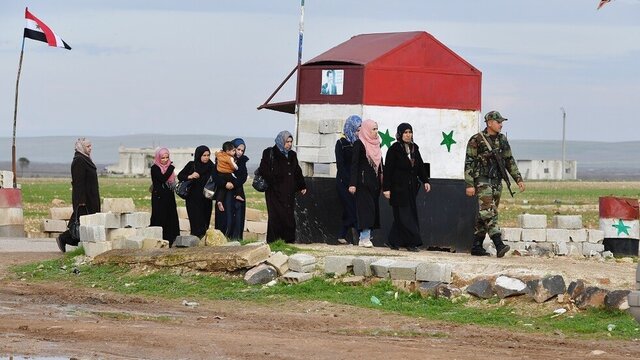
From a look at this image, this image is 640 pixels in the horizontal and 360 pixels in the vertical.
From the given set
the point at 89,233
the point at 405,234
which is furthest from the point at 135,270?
the point at 405,234

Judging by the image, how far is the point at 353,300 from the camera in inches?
560

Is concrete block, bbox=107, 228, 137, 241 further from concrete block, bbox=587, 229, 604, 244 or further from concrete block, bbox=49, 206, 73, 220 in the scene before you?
concrete block, bbox=587, 229, 604, 244

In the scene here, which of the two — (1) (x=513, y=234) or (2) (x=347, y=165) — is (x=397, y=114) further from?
(1) (x=513, y=234)

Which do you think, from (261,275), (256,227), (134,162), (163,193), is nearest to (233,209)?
(163,193)

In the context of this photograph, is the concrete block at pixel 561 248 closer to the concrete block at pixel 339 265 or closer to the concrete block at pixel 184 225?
the concrete block at pixel 184 225

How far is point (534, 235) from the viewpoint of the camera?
A: 22.4 m

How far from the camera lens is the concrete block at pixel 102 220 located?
18.2 meters

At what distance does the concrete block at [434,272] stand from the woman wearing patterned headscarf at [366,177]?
347 centimetres

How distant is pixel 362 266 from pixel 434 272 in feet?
2.91

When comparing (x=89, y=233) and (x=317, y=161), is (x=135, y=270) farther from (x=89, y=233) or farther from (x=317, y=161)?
(x=317, y=161)

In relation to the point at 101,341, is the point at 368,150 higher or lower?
higher

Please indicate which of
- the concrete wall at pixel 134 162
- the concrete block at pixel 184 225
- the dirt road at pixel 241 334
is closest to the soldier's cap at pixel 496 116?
the dirt road at pixel 241 334

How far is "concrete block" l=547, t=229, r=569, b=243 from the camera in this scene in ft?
73.8

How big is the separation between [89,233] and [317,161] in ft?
11.0
